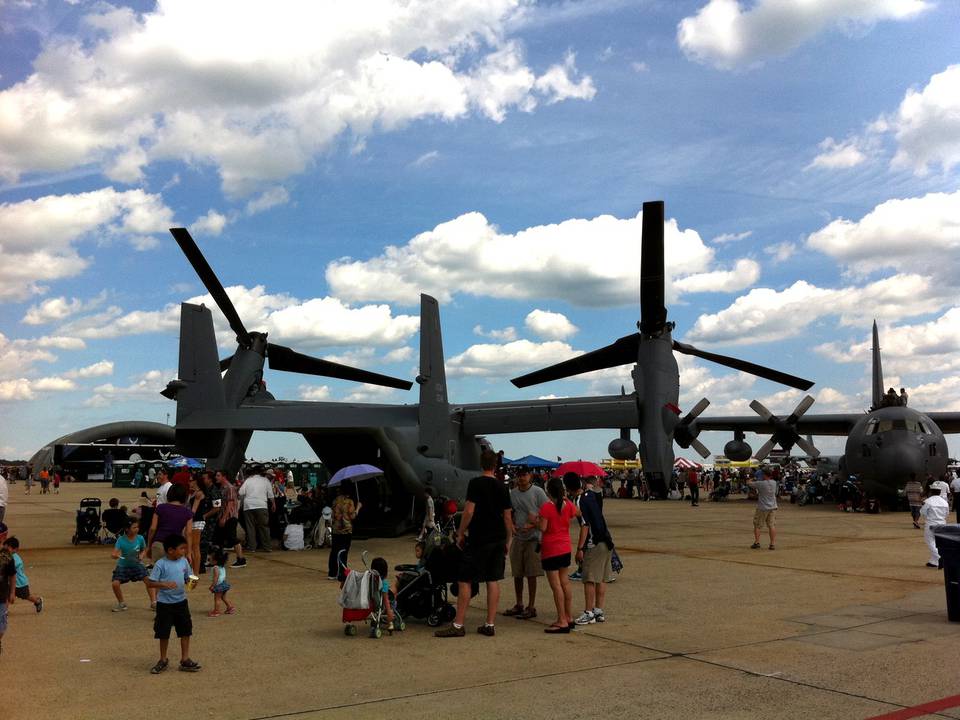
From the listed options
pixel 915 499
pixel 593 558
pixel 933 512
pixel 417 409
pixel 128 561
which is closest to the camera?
pixel 593 558

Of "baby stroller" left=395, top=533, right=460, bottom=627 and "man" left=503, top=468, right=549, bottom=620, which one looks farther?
"man" left=503, top=468, right=549, bottom=620

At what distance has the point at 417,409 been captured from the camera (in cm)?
1622

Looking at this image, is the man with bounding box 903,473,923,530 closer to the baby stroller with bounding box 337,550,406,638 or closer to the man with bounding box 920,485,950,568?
the man with bounding box 920,485,950,568

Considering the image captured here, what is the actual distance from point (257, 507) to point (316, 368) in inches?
365

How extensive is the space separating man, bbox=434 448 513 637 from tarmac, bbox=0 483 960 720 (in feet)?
1.20

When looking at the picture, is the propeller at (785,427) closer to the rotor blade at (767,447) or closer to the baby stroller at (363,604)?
the rotor blade at (767,447)

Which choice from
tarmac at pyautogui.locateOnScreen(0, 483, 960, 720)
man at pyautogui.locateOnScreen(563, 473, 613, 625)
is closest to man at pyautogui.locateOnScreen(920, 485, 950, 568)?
tarmac at pyautogui.locateOnScreen(0, 483, 960, 720)

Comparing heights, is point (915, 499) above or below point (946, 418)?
below

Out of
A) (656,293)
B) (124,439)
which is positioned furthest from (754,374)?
(124,439)

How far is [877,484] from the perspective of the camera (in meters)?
24.5

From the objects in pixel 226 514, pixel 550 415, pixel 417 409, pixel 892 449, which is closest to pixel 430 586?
pixel 226 514

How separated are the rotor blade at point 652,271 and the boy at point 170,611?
1425 cm

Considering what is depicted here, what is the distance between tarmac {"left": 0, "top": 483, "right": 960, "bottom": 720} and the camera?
16.6 ft

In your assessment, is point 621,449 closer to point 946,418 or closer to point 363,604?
point 946,418
